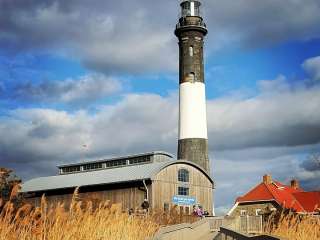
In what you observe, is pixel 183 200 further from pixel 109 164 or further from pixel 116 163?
pixel 109 164

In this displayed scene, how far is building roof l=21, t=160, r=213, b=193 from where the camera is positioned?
35.5 meters

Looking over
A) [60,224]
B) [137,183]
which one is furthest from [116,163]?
[60,224]

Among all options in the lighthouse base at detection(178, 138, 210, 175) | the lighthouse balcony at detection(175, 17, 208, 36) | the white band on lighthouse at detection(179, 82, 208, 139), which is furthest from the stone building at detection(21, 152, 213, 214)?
the lighthouse balcony at detection(175, 17, 208, 36)

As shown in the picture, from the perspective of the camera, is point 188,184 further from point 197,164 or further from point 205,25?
point 205,25

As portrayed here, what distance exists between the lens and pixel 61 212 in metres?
7.50

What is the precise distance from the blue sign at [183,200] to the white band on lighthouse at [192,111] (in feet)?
19.5

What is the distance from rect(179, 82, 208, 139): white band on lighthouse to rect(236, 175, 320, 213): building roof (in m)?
9.18

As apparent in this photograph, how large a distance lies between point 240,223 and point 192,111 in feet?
61.2

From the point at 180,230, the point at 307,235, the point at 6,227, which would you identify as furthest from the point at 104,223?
the point at 180,230

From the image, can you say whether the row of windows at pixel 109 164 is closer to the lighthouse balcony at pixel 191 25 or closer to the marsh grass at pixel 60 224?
the lighthouse balcony at pixel 191 25

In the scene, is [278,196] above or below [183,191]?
above

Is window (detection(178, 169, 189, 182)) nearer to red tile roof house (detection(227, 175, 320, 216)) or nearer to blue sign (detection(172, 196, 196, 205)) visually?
blue sign (detection(172, 196, 196, 205))

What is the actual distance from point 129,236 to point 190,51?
118ft

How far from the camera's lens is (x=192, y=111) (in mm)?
43375
